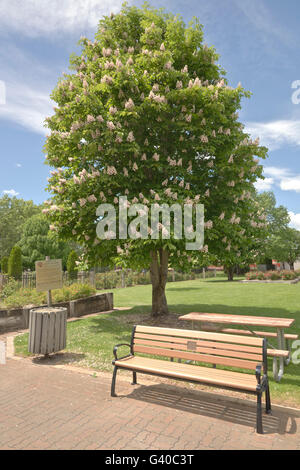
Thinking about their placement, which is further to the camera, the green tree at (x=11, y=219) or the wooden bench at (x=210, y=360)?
the green tree at (x=11, y=219)

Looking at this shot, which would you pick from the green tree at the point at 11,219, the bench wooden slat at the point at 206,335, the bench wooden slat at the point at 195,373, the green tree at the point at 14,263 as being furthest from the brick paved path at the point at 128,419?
the green tree at the point at 11,219

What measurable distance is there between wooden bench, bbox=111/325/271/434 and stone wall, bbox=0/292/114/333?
22.0ft

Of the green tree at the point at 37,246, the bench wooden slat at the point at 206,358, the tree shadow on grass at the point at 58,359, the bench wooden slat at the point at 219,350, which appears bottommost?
the tree shadow on grass at the point at 58,359

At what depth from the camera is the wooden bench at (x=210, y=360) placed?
4582 mm

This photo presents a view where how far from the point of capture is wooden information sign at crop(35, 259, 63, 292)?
27.9 feet

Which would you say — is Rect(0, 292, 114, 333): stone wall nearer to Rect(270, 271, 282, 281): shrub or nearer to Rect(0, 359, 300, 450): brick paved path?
Rect(0, 359, 300, 450): brick paved path

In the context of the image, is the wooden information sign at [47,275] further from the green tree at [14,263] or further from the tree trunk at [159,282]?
the green tree at [14,263]

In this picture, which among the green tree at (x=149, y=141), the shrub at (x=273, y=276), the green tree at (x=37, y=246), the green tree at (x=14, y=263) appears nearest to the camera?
the green tree at (x=149, y=141)

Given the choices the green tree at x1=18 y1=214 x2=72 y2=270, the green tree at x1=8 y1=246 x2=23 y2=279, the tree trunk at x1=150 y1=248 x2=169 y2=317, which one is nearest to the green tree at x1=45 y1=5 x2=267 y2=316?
the tree trunk at x1=150 y1=248 x2=169 y2=317

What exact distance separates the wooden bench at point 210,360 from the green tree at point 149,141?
386 centimetres

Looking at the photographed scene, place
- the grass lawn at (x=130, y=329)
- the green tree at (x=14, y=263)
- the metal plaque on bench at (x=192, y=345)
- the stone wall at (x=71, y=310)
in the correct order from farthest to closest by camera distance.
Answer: the green tree at (x=14, y=263)
the stone wall at (x=71, y=310)
the grass lawn at (x=130, y=329)
the metal plaque on bench at (x=192, y=345)

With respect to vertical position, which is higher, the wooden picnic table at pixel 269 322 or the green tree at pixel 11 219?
the green tree at pixel 11 219
